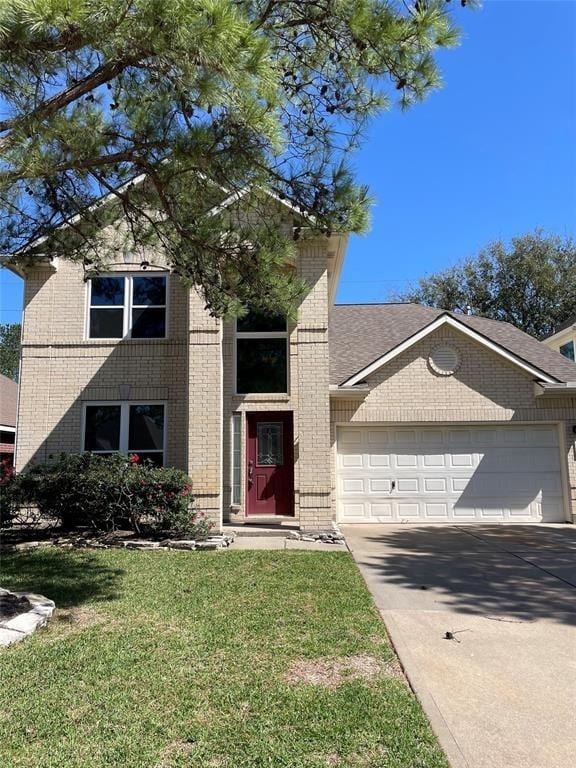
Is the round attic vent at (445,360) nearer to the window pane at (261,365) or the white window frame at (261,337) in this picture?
the white window frame at (261,337)

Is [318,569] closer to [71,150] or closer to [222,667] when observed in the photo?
[222,667]

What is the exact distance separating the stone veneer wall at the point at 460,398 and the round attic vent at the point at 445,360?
0.37ft

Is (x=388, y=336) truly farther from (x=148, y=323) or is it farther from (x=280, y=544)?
(x=280, y=544)

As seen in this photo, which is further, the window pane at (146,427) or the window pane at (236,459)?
the window pane at (146,427)

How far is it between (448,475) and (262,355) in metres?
5.21

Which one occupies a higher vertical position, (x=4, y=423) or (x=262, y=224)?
(x=262, y=224)

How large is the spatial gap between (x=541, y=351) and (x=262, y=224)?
10999mm

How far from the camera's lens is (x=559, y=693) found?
3881 millimetres

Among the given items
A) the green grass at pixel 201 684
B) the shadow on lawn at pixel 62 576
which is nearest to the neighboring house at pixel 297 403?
the shadow on lawn at pixel 62 576

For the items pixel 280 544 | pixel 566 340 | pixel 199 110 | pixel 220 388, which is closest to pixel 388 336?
pixel 220 388

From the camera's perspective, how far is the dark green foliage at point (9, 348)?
197ft

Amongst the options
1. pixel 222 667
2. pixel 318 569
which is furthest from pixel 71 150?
pixel 318 569

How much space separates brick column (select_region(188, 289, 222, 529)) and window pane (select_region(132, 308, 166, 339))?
1.86 meters

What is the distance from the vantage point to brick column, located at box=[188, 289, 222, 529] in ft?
33.7
